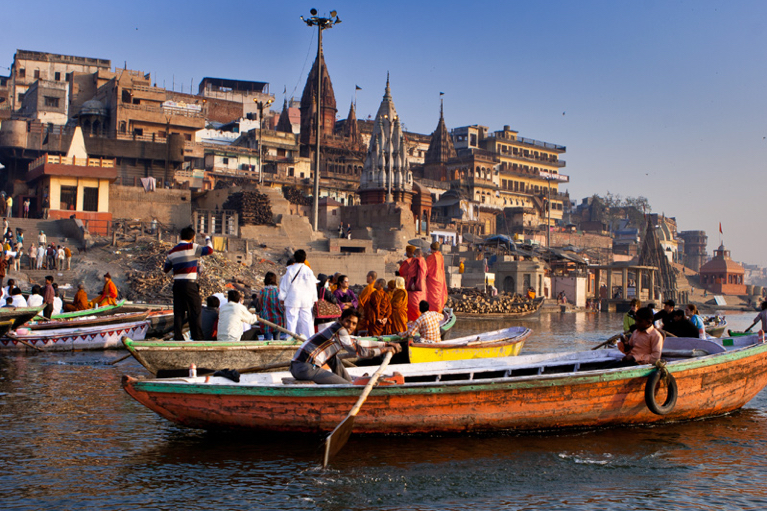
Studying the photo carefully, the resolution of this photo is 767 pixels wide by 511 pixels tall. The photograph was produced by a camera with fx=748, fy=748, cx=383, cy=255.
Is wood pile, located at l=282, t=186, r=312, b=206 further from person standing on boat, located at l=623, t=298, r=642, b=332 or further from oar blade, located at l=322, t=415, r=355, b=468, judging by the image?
oar blade, located at l=322, t=415, r=355, b=468

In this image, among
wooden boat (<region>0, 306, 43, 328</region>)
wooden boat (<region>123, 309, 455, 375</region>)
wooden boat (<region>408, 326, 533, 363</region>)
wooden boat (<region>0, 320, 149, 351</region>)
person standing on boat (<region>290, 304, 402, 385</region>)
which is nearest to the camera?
person standing on boat (<region>290, 304, 402, 385</region>)

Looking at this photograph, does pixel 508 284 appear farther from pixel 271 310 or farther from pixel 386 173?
pixel 271 310

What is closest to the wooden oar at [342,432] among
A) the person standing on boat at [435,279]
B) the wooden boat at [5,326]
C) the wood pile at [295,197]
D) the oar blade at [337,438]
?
the oar blade at [337,438]

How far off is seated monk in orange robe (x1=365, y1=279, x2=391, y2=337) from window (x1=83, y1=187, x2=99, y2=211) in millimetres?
27560

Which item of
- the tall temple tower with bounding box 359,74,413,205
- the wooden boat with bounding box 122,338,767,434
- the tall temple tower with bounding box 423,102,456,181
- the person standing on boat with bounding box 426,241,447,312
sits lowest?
the wooden boat with bounding box 122,338,767,434

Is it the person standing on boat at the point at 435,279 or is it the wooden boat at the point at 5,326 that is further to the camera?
the wooden boat at the point at 5,326

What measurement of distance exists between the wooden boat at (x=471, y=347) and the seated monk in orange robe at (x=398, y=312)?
0.81 meters

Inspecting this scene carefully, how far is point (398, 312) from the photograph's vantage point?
11.6 meters

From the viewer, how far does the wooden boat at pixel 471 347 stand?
10602 millimetres

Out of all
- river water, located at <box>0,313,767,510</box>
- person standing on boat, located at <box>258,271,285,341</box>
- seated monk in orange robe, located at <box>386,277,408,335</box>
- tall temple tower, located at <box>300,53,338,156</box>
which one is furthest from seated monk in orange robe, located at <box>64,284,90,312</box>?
tall temple tower, located at <box>300,53,338,156</box>

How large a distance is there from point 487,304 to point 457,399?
27.6m

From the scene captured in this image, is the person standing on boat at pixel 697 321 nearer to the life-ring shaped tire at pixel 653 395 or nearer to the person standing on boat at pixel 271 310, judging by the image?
the life-ring shaped tire at pixel 653 395

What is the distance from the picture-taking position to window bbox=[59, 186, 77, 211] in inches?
1380

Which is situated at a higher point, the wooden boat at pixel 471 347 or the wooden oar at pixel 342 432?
the wooden boat at pixel 471 347
